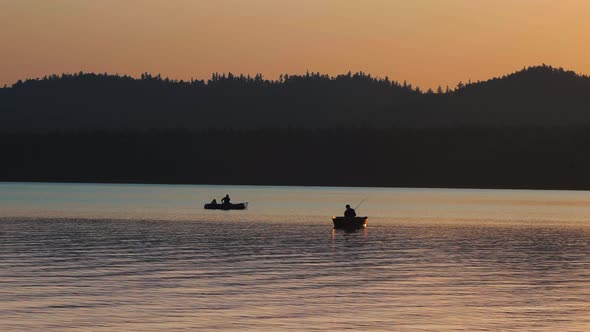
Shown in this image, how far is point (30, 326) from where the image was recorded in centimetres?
3266

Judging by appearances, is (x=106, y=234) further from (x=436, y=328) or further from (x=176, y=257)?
(x=436, y=328)

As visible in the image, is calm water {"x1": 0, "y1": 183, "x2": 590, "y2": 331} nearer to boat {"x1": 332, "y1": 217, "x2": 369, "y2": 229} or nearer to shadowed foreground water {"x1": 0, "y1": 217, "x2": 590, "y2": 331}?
shadowed foreground water {"x1": 0, "y1": 217, "x2": 590, "y2": 331}

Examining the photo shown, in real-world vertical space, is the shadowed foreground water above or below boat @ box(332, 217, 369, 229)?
below

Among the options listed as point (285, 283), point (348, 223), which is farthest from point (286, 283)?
point (348, 223)

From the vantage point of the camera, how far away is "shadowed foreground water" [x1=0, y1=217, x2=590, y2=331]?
3462 centimetres

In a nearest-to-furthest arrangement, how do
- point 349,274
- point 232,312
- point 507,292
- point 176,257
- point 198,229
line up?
point 232,312, point 507,292, point 349,274, point 176,257, point 198,229

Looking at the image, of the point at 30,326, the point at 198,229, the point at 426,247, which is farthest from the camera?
the point at 198,229

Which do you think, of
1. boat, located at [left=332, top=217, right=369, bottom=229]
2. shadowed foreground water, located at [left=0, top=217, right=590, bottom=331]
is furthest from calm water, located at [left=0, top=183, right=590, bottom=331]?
boat, located at [left=332, top=217, right=369, bottom=229]

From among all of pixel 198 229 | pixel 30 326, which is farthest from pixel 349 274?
pixel 198 229

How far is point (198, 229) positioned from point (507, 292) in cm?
5183

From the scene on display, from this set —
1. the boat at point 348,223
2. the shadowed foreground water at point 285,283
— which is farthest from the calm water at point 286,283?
Answer: the boat at point 348,223

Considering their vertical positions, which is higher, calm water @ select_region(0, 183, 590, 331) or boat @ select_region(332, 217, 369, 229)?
boat @ select_region(332, 217, 369, 229)

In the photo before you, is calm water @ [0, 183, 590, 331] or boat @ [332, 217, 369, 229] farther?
boat @ [332, 217, 369, 229]

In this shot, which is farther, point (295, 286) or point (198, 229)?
point (198, 229)
